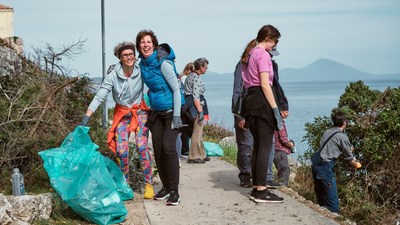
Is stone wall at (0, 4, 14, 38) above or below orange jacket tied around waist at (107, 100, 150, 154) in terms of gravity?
above

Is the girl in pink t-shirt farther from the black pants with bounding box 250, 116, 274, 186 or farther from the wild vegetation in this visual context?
the wild vegetation

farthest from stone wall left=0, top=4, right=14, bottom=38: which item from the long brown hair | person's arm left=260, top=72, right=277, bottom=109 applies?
person's arm left=260, top=72, right=277, bottom=109

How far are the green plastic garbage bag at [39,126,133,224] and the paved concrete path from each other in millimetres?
465

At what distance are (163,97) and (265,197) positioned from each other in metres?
1.61

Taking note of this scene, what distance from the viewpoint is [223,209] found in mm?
7617

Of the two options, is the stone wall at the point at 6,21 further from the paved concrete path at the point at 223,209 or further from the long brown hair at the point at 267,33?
the long brown hair at the point at 267,33

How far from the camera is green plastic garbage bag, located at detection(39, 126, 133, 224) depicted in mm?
6863

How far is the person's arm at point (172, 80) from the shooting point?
Result: 25.0 ft

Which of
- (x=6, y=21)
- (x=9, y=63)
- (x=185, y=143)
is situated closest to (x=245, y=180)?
(x=185, y=143)

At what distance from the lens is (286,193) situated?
8500 mm

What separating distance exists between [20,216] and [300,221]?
2811 mm

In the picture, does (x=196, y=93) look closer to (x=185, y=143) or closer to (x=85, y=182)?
(x=185, y=143)

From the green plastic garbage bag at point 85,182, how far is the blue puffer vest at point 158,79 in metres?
0.94

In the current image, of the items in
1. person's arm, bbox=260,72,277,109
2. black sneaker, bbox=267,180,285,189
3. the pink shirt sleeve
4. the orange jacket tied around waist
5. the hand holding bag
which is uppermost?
the pink shirt sleeve
